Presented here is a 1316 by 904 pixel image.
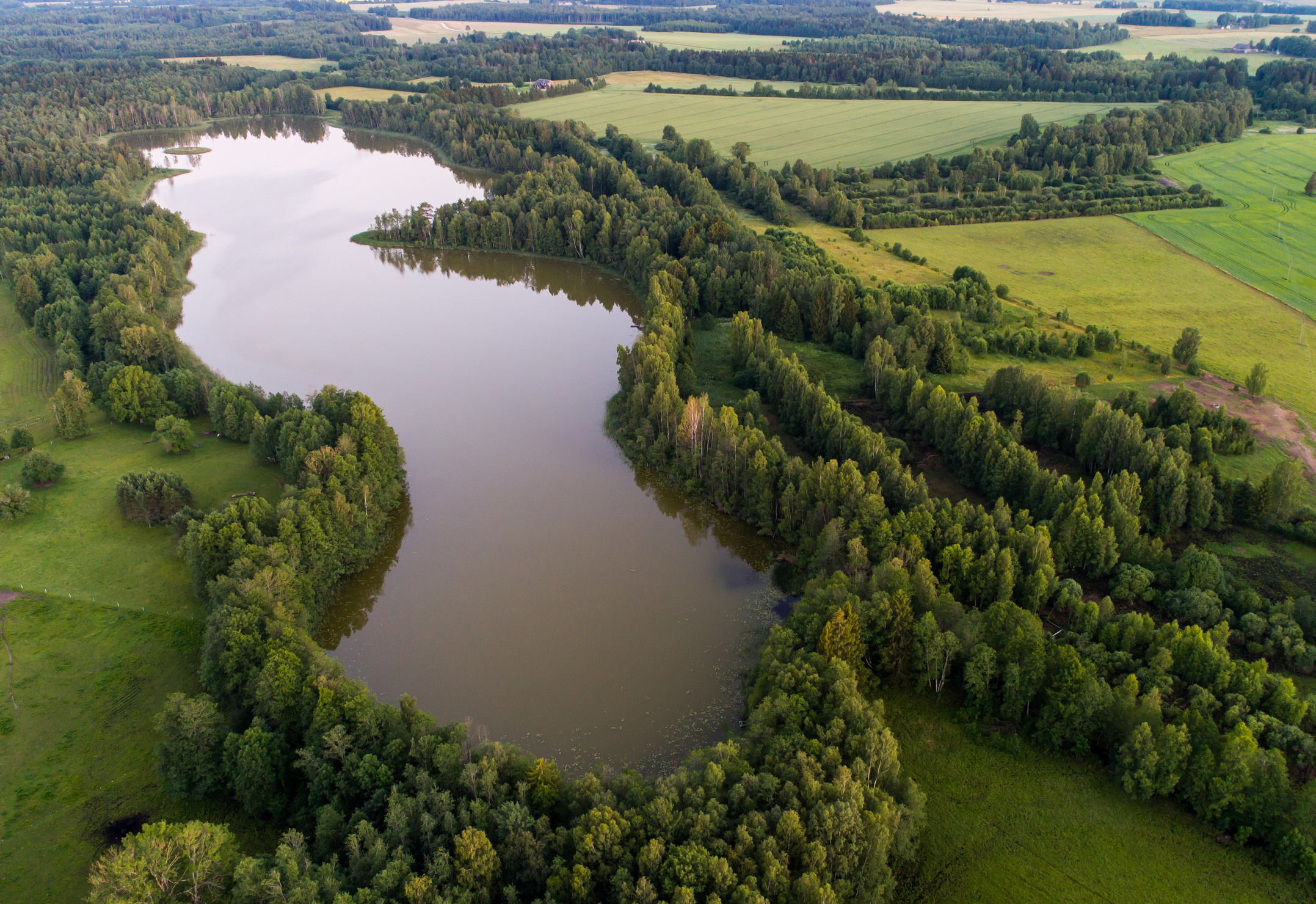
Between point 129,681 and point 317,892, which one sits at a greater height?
point 317,892

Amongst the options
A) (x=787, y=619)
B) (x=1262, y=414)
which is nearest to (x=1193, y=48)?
(x=1262, y=414)

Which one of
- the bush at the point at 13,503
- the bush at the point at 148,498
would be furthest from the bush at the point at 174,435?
the bush at the point at 13,503

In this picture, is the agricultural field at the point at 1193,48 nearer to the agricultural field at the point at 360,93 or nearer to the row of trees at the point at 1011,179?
the row of trees at the point at 1011,179

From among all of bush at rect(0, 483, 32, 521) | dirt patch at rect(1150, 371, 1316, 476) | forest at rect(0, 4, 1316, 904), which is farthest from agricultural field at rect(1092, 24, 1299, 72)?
bush at rect(0, 483, 32, 521)

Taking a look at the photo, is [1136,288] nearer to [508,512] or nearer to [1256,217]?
[1256,217]

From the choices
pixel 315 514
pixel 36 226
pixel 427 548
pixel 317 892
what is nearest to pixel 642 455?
pixel 427 548

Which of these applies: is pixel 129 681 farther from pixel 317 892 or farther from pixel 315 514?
pixel 317 892

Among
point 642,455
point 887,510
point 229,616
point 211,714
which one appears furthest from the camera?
point 642,455
